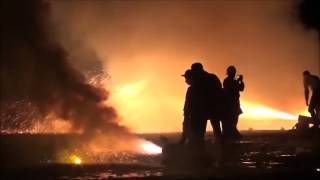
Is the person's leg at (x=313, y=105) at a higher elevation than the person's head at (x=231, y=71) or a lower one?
lower

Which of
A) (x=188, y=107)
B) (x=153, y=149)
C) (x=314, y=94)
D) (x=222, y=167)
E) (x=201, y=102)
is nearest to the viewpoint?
(x=222, y=167)

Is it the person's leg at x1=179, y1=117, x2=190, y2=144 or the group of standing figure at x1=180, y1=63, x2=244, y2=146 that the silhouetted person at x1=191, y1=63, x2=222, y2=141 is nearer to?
the group of standing figure at x1=180, y1=63, x2=244, y2=146

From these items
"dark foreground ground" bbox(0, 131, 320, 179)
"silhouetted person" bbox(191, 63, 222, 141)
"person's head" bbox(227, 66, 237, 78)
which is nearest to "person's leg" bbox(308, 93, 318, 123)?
"dark foreground ground" bbox(0, 131, 320, 179)

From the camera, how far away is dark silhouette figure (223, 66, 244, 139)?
17391 mm

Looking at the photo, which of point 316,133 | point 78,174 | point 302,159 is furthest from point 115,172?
point 316,133

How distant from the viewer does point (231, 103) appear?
1750cm

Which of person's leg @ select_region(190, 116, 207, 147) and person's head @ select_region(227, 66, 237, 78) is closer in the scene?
person's leg @ select_region(190, 116, 207, 147)

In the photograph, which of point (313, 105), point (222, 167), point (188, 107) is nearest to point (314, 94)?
point (313, 105)

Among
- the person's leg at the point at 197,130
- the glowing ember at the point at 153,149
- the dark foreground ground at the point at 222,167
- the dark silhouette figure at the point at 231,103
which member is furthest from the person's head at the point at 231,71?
the glowing ember at the point at 153,149

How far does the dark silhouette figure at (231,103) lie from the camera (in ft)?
57.1

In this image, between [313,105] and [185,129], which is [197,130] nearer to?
[185,129]

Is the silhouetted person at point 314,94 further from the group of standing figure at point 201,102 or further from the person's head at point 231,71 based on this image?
the group of standing figure at point 201,102

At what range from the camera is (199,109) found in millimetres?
14422

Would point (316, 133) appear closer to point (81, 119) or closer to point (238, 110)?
point (238, 110)
